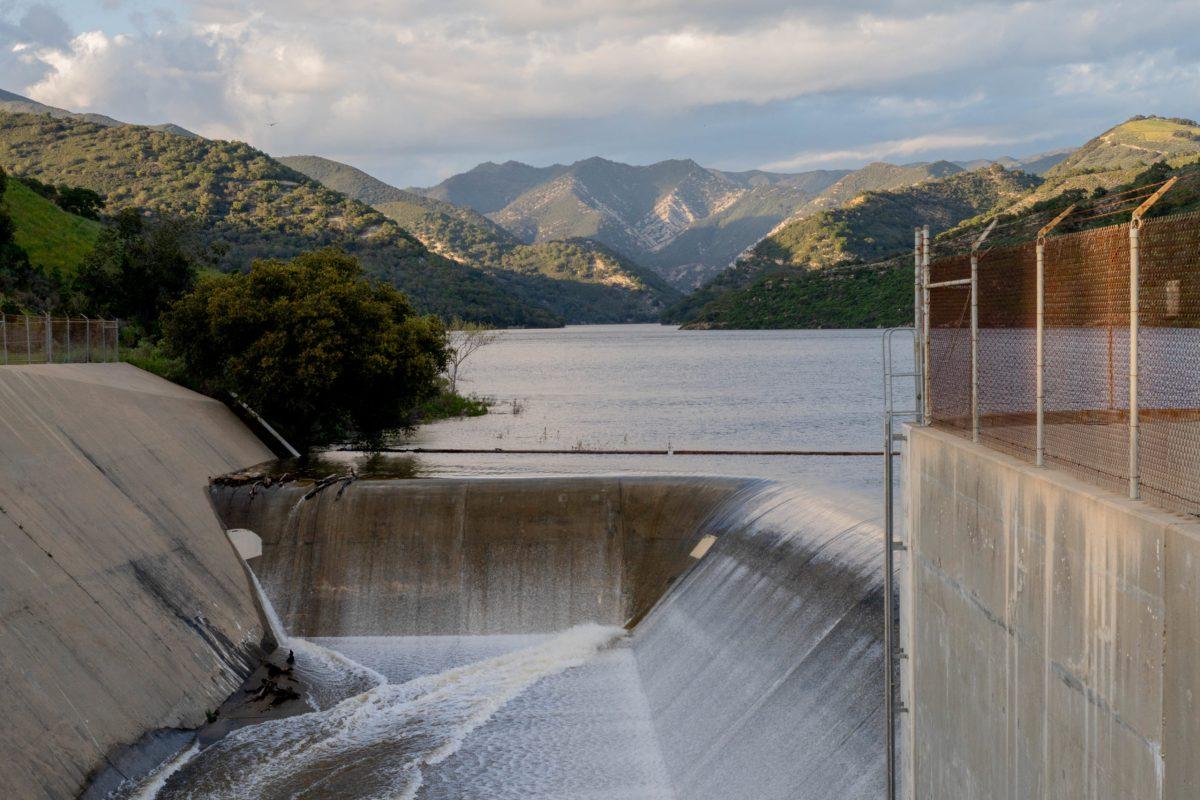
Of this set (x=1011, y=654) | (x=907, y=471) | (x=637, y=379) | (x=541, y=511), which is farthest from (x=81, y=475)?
(x=637, y=379)

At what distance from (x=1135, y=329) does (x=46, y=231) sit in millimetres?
66263

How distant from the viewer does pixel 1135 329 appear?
6.77 m

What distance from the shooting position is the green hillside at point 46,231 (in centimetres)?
5912

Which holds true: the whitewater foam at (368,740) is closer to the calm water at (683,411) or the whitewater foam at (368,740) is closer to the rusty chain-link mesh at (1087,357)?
the rusty chain-link mesh at (1087,357)

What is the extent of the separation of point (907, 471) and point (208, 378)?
25.8 meters

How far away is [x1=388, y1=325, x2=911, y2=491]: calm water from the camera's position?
115 feet

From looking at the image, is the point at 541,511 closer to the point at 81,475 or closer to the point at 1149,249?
the point at 81,475

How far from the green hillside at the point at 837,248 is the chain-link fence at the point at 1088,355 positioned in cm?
13112

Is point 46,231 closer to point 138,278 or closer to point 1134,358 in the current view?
point 138,278

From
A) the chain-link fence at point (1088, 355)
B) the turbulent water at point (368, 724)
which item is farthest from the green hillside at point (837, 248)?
the chain-link fence at point (1088, 355)

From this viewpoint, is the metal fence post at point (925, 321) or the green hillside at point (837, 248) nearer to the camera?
the metal fence post at point (925, 321)

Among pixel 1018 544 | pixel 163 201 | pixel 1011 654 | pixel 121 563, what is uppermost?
pixel 163 201

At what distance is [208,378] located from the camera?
32.9 metres

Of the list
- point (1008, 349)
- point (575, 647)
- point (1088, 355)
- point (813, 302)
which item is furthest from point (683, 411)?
point (813, 302)
